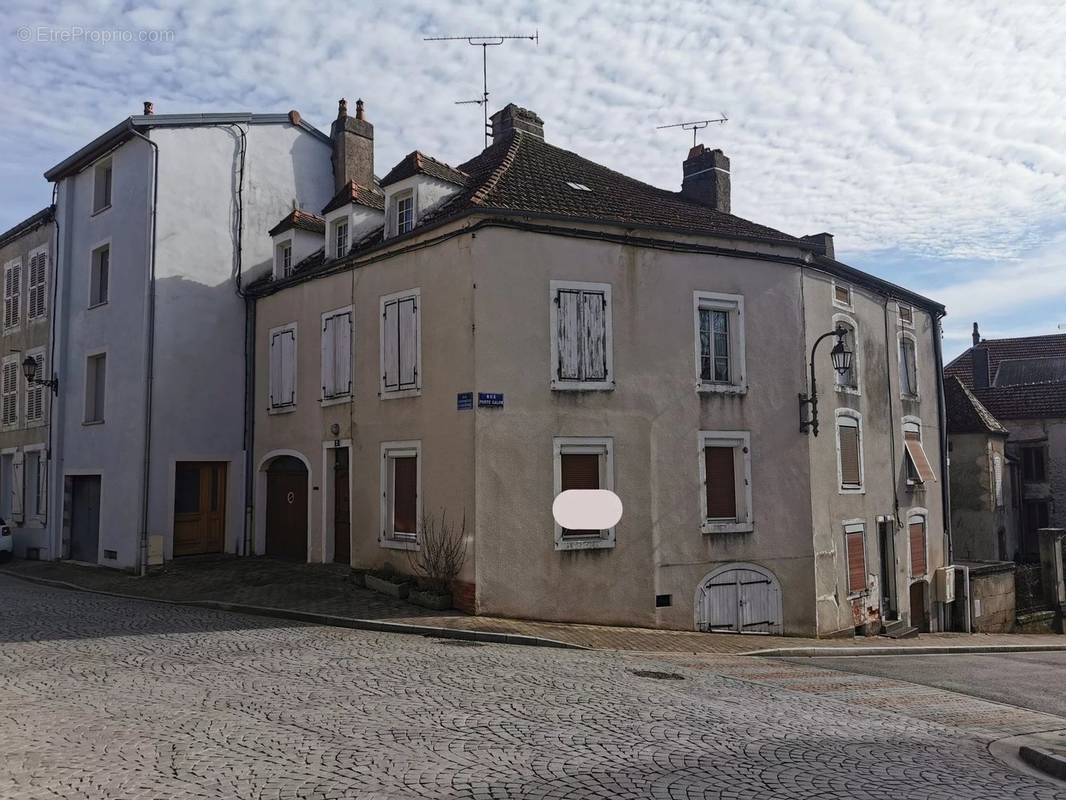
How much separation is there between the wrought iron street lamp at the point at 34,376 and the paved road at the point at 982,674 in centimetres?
1757

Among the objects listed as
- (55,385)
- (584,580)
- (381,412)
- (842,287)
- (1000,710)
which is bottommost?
(1000,710)

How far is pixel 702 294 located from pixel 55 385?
15.5 meters

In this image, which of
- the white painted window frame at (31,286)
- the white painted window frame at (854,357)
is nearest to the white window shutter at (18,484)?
the white painted window frame at (31,286)

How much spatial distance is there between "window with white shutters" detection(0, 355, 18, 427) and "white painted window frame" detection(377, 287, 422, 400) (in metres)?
13.4

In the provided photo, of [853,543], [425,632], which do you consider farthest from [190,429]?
[853,543]

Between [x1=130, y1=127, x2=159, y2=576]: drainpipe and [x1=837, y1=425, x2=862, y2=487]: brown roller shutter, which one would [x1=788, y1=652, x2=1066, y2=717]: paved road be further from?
[x1=130, y1=127, x2=159, y2=576]: drainpipe

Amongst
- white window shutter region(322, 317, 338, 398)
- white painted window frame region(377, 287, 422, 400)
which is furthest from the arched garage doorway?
white window shutter region(322, 317, 338, 398)

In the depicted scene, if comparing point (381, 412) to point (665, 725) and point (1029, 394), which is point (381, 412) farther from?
point (1029, 394)

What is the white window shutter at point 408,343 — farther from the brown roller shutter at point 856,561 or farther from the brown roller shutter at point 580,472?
the brown roller shutter at point 856,561

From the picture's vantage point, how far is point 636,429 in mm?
14211

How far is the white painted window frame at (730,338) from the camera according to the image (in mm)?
14961

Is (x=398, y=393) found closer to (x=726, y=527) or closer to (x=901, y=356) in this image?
(x=726, y=527)

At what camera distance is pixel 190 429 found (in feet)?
59.8

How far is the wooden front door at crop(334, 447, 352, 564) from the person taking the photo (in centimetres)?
1625
